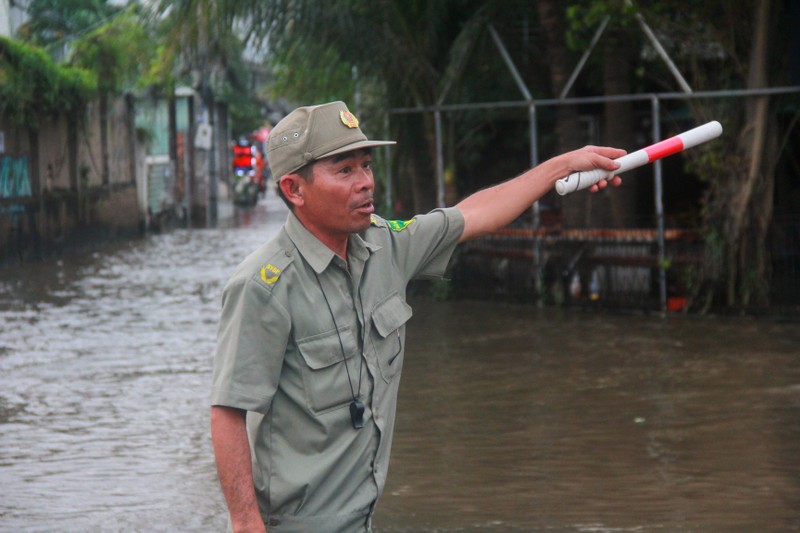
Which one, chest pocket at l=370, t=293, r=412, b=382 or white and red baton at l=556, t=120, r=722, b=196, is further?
white and red baton at l=556, t=120, r=722, b=196

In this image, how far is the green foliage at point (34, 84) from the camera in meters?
21.1

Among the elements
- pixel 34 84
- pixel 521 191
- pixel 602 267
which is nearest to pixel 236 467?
pixel 521 191

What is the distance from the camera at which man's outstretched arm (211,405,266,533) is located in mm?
2982

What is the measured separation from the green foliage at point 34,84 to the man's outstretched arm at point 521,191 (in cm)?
1867

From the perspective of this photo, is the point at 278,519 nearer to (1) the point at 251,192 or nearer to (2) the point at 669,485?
(2) the point at 669,485

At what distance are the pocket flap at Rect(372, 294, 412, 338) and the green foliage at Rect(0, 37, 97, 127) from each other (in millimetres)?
18891

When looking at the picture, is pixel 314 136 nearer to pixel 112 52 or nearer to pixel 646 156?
pixel 646 156

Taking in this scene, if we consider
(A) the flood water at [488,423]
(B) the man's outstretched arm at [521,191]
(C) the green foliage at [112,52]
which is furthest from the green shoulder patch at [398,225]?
(C) the green foliage at [112,52]

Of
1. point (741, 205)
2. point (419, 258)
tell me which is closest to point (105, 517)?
point (419, 258)

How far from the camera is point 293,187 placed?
3.20m

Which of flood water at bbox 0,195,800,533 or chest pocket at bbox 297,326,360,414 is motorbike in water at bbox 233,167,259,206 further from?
chest pocket at bbox 297,326,360,414

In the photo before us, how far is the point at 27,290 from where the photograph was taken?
17.9m

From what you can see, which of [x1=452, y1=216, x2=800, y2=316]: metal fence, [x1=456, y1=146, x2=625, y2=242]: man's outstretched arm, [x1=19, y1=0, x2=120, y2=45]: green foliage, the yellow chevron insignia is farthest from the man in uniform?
[x1=19, y1=0, x2=120, y2=45]: green foliage

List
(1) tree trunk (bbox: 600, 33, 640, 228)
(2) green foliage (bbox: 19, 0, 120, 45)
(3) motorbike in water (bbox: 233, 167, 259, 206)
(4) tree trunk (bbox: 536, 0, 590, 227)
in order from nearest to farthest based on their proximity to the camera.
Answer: (1) tree trunk (bbox: 600, 33, 640, 228), (4) tree trunk (bbox: 536, 0, 590, 227), (2) green foliage (bbox: 19, 0, 120, 45), (3) motorbike in water (bbox: 233, 167, 259, 206)
